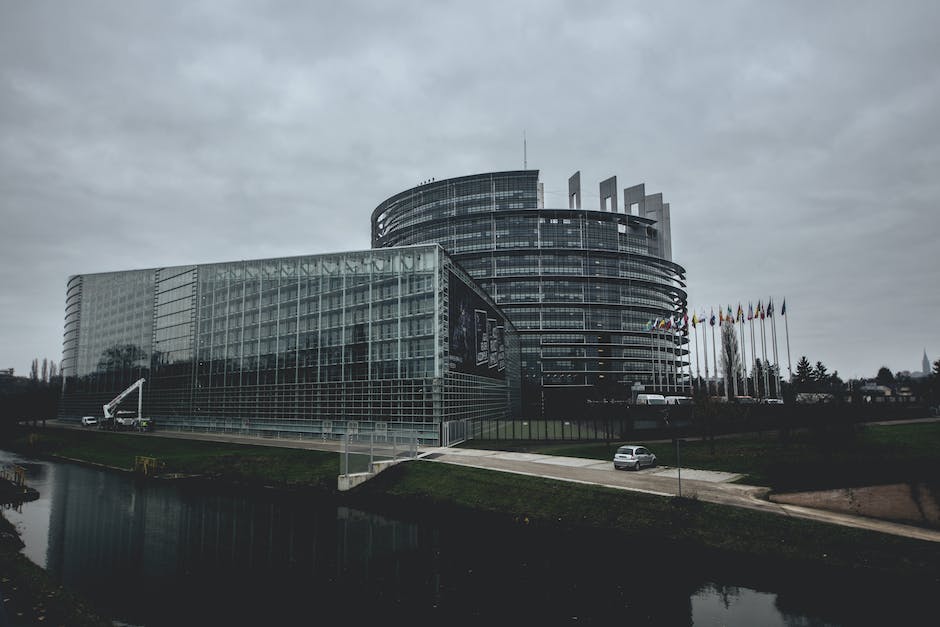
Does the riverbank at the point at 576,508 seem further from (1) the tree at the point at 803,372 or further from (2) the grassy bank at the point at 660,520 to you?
(1) the tree at the point at 803,372

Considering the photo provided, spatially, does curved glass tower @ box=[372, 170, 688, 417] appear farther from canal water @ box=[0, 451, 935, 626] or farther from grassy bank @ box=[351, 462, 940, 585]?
canal water @ box=[0, 451, 935, 626]

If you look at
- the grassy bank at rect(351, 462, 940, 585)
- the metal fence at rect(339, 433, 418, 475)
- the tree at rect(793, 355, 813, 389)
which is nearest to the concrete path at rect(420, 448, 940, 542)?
the grassy bank at rect(351, 462, 940, 585)

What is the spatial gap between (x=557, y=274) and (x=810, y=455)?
106288mm

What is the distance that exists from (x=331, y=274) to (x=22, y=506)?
1425 inches

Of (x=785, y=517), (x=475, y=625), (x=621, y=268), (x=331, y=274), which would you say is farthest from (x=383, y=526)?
(x=621, y=268)

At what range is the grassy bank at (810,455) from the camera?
29.5 metres

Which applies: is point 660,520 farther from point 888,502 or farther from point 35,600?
point 35,600

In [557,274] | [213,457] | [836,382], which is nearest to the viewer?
[213,457]

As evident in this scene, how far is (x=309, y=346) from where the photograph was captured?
69.1 meters

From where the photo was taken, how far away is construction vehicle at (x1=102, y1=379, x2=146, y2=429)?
87938mm

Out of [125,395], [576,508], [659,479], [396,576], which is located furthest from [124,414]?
[659,479]

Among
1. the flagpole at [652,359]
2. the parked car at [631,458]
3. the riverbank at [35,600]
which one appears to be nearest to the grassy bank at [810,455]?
the parked car at [631,458]

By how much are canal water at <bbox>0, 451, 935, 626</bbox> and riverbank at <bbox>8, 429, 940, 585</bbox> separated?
1.13 meters

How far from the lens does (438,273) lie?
60.5 m
